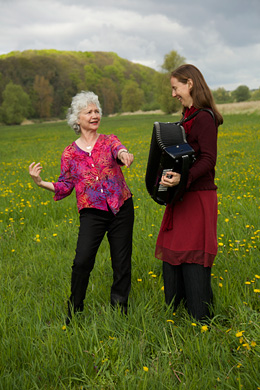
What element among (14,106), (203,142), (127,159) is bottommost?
(127,159)

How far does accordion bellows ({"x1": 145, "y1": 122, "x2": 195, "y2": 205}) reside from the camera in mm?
2443

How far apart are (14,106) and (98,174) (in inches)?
3318

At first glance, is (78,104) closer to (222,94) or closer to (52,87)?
(52,87)

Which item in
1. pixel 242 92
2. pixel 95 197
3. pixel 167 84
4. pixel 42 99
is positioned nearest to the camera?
pixel 95 197

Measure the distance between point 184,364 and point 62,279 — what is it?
6.20ft

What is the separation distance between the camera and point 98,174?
3057mm

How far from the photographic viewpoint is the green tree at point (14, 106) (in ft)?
262

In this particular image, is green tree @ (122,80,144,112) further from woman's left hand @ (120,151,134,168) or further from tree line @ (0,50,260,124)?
woman's left hand @ (120,151,134,168)

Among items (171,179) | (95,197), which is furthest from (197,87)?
(95,197)

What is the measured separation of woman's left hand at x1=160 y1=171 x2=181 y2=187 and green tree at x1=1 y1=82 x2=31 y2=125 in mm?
82865

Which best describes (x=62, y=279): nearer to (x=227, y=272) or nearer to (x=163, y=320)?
(x=163, y=320)

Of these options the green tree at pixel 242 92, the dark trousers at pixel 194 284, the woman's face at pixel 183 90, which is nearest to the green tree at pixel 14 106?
the green tree at pixel 242 92

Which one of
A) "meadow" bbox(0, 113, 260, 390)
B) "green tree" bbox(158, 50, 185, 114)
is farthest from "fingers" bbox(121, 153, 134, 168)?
"green tree" bbox(158, 50, 185, 114)

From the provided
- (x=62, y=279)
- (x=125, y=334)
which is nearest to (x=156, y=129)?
(x=125, y=334)
